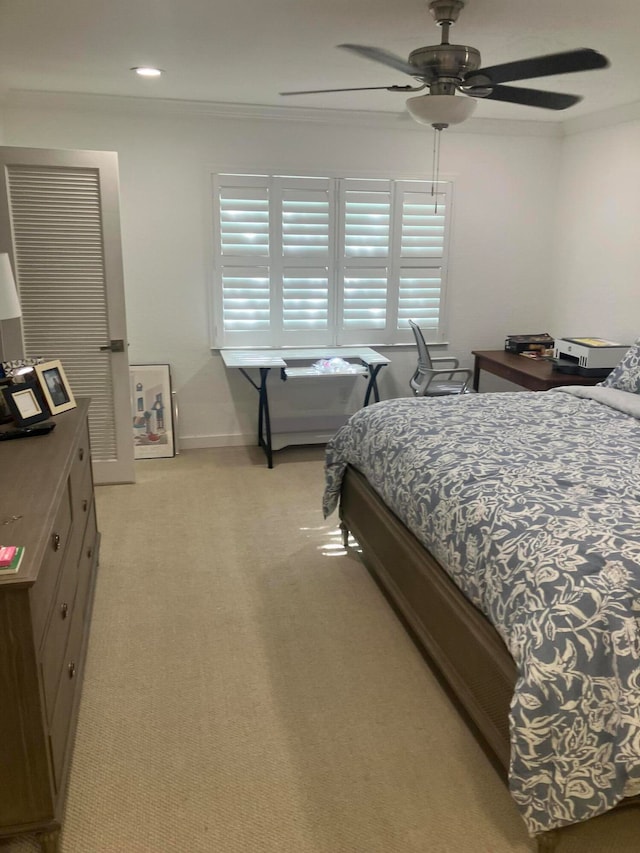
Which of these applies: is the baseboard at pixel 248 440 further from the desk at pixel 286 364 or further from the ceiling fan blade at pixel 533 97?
the ceiling fan blade at pixel 533 97

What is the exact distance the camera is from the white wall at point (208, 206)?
446 cm

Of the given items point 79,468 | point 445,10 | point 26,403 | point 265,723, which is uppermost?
point 445,10

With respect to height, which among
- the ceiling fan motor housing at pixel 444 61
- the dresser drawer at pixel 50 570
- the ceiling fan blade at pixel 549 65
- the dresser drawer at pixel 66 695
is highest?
the ceiling fan motor housing at pixel 444 61

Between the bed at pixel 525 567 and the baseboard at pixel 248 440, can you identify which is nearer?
the bed at pixel 525 567

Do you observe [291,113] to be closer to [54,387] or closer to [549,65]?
[549,65]

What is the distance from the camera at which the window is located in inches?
187

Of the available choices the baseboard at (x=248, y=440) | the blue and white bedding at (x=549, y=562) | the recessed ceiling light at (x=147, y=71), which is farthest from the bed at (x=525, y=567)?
the recessed ceiling light at (x=147, y=71)

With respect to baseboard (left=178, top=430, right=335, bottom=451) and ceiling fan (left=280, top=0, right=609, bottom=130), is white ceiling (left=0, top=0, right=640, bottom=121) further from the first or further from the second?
baseboard (left=178, top=430, right=335, bottom=451)

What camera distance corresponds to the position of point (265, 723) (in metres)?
2.22

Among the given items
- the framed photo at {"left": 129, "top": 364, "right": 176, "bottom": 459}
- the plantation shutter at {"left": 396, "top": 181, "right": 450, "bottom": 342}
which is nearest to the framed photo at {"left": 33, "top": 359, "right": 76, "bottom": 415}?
the framed photo at {"left": 129, "top": 364, "right": 176, "bottom": 459}

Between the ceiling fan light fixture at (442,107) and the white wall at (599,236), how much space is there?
7.95 ft

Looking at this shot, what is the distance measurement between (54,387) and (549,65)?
223 centimetres

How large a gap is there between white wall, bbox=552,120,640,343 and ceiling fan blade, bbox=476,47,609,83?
7.95 feet

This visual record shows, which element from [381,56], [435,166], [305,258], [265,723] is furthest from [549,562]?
[435,166]
